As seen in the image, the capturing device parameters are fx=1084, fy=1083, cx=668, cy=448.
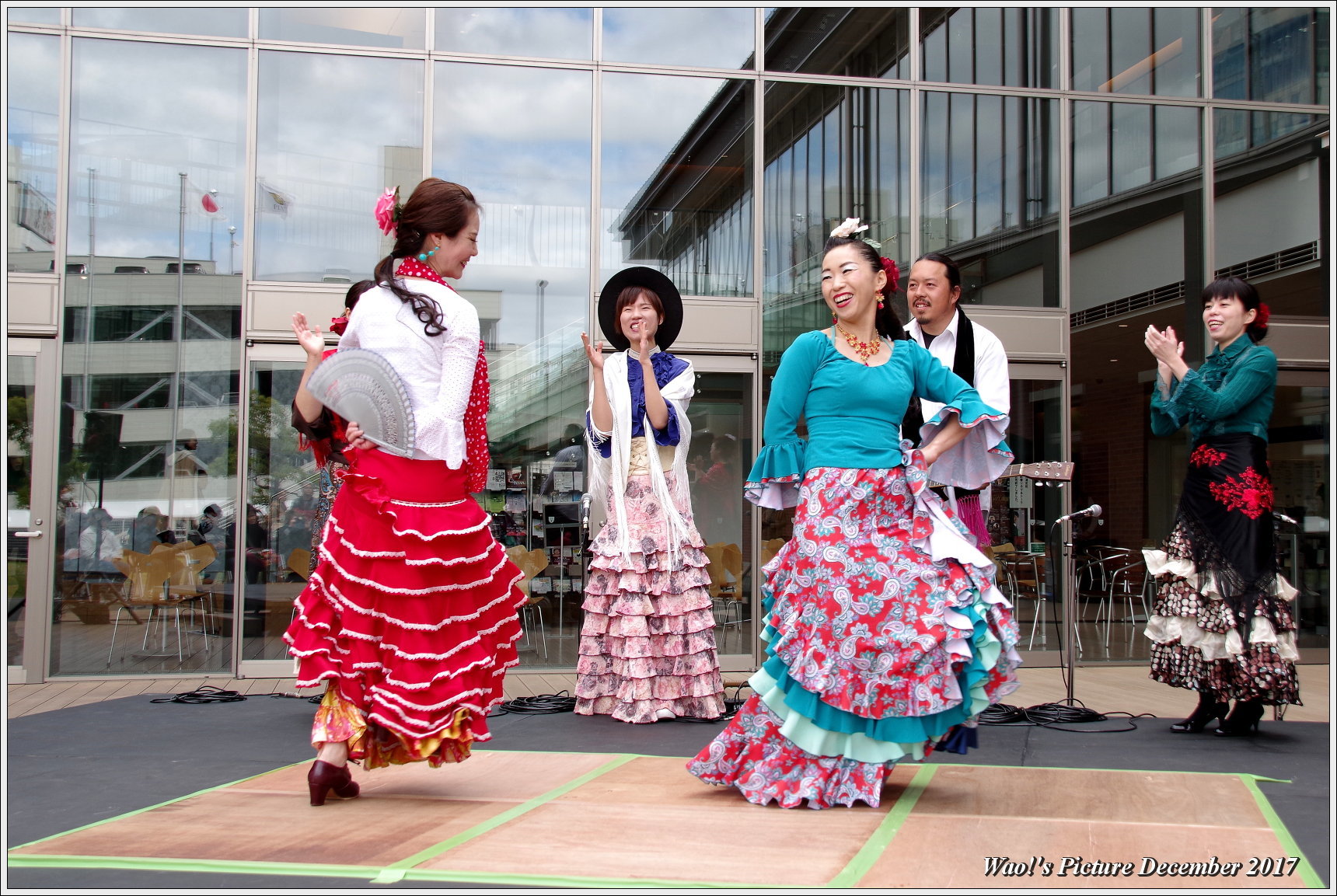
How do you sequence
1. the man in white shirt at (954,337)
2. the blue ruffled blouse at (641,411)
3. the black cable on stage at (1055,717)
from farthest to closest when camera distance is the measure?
the blue ruffled blouse at (641,411), the black cable on stage at (1055,717), the man in white shirt at (954,337)

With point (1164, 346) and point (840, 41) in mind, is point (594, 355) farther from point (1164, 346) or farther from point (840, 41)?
point (840, 41)

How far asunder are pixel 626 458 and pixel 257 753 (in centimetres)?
211

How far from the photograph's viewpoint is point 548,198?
7527 millimetres

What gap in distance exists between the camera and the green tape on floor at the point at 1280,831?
240 centimetres

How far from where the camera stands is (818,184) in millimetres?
7836

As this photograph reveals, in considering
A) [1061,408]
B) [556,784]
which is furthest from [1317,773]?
[1061,408]

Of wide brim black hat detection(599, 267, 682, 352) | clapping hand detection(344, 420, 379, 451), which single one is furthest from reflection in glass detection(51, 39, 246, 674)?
clapping hand detection(344, 420, 379, 451)

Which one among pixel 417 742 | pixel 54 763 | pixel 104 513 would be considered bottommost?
pixel 54 763

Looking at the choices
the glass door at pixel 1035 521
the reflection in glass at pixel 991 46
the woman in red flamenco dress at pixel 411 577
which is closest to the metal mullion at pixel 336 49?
the reflection in glass at pixel 991 46

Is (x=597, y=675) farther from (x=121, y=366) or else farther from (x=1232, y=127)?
(x=1232, y=127)

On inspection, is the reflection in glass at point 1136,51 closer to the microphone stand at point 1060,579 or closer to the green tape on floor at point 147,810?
the microphone stand at point 1060,579

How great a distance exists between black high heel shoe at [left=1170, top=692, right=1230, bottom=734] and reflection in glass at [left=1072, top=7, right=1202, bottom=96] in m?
5.17

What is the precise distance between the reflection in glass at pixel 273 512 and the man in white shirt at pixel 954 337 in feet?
14.3

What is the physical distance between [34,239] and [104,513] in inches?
72.3
